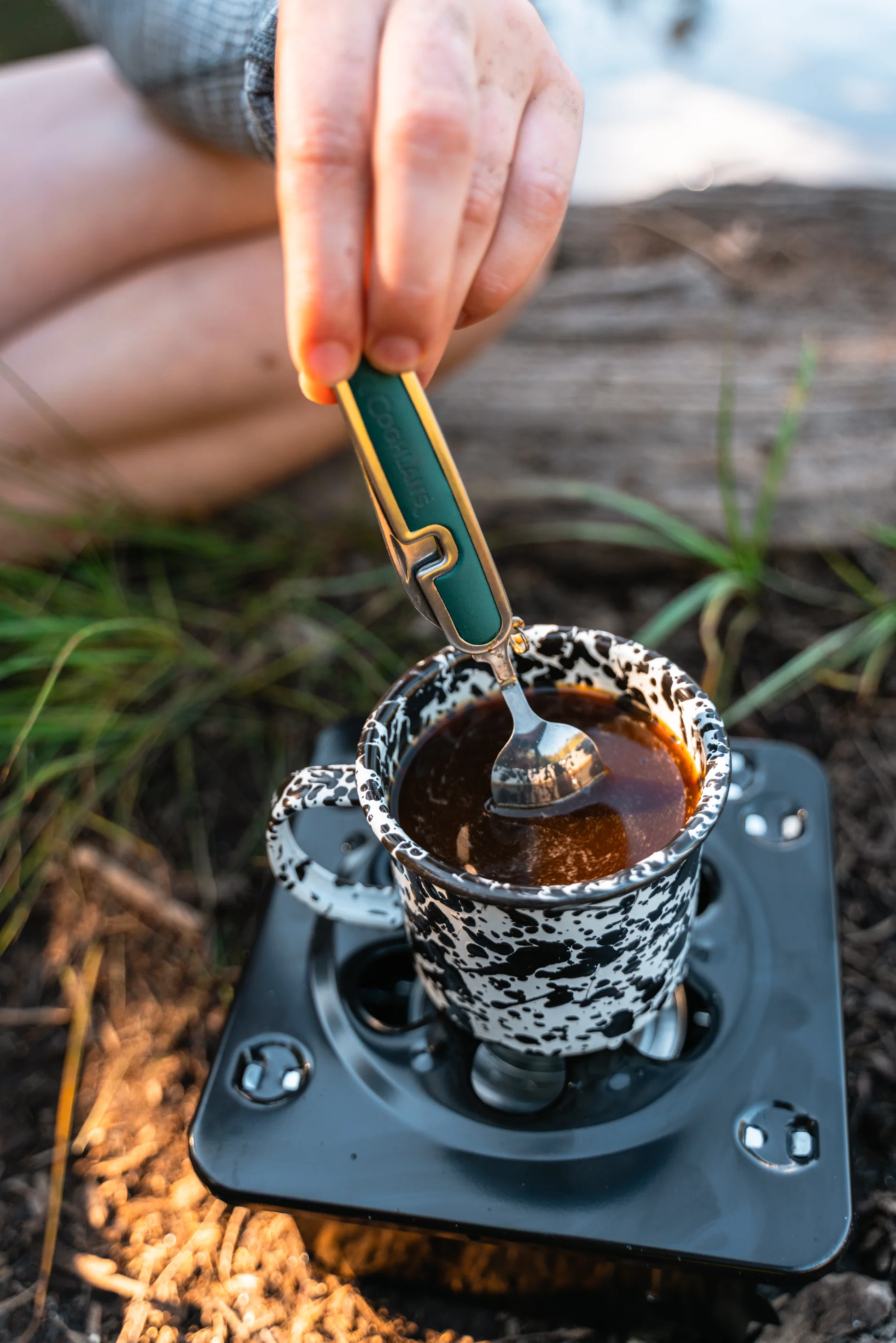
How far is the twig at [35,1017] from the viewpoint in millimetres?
1534

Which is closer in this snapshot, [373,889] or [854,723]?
[373,889]

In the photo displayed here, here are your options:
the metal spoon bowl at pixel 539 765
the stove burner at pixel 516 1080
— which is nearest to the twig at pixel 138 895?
the stove burner at pixel 516 1080

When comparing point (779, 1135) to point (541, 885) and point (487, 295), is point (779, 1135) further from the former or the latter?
point (487, 295)

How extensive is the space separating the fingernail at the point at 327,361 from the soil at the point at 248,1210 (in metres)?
0.80

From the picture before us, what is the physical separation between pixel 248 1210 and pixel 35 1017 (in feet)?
1.58

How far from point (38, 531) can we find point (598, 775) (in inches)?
51.8

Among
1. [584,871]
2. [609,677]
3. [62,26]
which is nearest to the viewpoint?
[584,871]

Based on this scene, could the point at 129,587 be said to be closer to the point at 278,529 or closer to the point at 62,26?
the point at 278,529

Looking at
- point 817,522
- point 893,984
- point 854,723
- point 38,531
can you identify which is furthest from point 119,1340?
point 817,522

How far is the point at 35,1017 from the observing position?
1542mm

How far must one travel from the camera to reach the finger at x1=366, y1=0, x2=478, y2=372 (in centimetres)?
66

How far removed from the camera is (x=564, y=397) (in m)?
2.27

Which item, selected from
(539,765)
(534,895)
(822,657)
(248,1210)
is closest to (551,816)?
(539,765)

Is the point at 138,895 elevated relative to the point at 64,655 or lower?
lower
